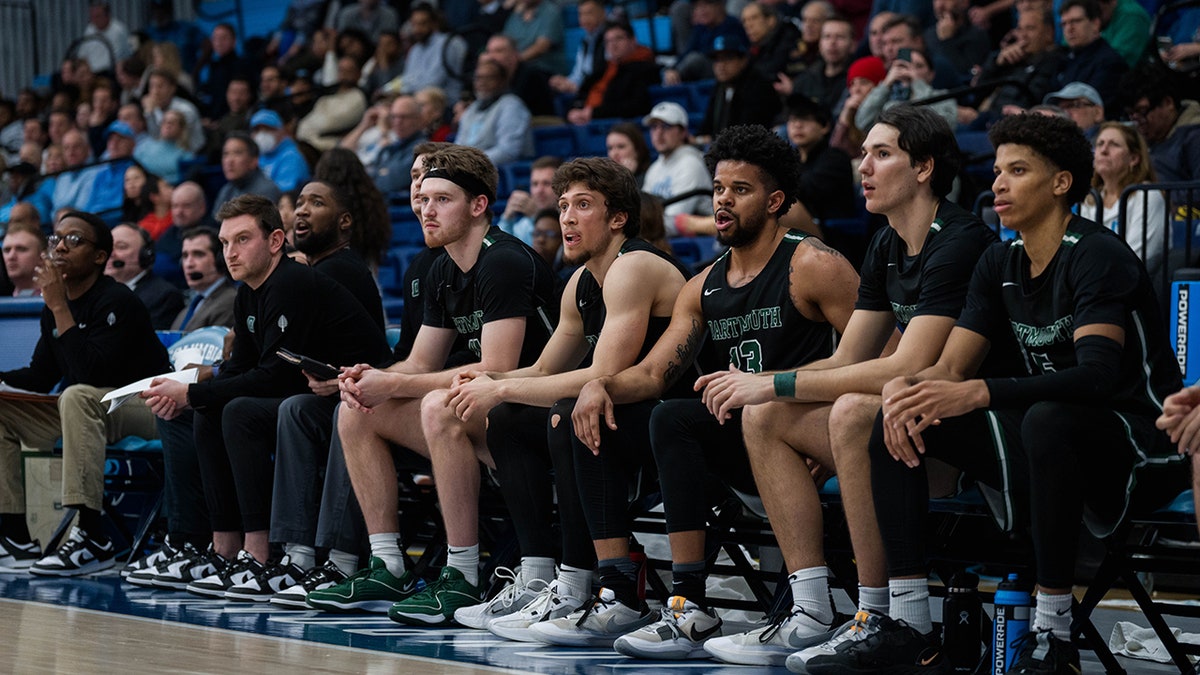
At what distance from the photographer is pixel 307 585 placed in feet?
19.5

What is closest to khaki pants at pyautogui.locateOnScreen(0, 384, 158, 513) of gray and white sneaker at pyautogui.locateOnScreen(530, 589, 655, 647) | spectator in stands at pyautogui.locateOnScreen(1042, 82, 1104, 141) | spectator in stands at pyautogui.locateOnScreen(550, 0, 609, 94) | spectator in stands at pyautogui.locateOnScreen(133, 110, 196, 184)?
gray and white sneaker at pyautogui.locateOnScreen(530, 589, 655, 647)

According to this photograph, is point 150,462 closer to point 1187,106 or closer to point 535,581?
point 535,581

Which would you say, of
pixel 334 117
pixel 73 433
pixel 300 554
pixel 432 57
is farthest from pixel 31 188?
pixel 300 554

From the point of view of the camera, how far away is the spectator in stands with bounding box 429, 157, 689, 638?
5.23m

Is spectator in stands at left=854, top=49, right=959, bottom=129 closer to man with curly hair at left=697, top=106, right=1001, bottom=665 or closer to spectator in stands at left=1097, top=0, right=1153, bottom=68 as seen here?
spectator in stands at left=1097, top=0, right=1153, bottom=68

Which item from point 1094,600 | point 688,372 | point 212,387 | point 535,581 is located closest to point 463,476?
point 535,581

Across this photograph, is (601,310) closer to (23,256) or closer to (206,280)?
(206,280)

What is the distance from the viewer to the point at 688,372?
5395mm

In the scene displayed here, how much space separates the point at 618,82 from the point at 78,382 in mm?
6187

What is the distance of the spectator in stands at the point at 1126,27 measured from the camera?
32.1 feet

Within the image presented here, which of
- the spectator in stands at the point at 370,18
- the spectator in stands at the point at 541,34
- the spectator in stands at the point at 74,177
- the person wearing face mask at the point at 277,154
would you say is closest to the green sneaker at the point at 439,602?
the person wearing face mask at the point at 277,154

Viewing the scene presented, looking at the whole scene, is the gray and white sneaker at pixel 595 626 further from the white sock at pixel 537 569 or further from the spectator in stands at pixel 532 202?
Answer: the spectator in stands at pixel 532 202

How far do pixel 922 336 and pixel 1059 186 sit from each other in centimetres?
57

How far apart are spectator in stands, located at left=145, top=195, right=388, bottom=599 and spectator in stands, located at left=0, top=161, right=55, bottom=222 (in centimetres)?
883
